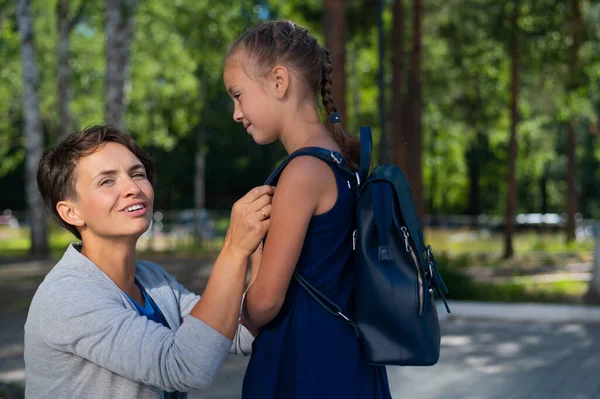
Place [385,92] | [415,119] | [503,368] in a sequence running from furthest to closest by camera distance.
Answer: [385,92]
[415,119]
[503,368]

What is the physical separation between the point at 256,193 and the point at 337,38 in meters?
11.6

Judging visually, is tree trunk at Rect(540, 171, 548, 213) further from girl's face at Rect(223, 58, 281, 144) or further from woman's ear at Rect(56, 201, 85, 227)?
woman's ear at Rect(56, 201, 85, 227)

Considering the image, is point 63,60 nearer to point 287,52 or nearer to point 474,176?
point 287,52

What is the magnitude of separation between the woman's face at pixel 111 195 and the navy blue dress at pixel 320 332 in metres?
0.40

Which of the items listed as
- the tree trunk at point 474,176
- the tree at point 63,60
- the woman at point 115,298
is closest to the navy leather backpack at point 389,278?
the woman at point 115,298

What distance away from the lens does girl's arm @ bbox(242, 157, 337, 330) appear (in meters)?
2.03

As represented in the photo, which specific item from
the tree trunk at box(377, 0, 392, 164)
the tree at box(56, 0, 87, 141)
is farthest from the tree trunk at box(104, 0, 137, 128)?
the tree at box(56, 0, 87, 141)

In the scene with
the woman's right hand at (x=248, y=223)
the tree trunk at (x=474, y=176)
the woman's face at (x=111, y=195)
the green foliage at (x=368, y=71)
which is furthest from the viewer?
the tree trunk at (x=474, y=176)

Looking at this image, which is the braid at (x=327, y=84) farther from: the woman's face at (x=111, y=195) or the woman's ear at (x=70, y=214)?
the woman's ear at (x=70, y=214)

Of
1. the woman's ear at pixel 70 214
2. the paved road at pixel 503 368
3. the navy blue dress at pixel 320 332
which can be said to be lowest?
the paved road at pixel 503 368

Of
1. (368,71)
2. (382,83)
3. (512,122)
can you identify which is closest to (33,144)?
(512,122)

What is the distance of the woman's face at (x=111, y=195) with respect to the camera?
210cm

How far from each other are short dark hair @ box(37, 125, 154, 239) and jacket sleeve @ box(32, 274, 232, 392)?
0.29m

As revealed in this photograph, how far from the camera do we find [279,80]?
2.17 metres
